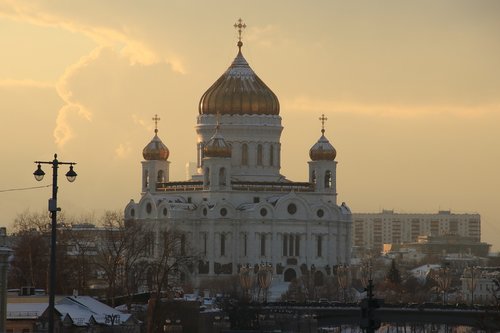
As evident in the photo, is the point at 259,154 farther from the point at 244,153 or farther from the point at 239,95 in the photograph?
the point at 239,95

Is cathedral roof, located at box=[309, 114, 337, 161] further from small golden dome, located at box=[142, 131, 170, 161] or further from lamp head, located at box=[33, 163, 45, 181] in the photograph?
lamp head, located at box=[33, 163, 45, 181]

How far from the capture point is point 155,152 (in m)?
182

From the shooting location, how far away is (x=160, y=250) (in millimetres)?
165500

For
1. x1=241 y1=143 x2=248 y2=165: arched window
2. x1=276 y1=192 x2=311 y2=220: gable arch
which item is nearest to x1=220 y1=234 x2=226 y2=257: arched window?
x1=276 y1=192 x2=311 y2=220: gable arch

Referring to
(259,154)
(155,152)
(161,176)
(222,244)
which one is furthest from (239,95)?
(222,244)

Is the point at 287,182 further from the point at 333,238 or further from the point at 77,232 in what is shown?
the point at 77,232

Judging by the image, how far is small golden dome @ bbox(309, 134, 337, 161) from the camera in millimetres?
180875

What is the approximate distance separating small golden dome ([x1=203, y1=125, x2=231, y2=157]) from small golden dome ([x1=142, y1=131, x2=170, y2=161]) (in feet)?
26.0

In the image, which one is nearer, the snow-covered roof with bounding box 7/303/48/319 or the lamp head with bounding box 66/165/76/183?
the lamp head with bounding box 66/165/76/183

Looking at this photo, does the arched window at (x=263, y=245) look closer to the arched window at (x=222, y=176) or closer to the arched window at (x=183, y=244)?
the arched window at (x=222, y=176)

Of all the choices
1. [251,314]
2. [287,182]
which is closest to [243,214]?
[287,182]

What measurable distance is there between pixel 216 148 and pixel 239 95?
924 centimetres

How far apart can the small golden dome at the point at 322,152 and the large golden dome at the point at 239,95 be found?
11.7ft

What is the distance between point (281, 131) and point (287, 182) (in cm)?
351
